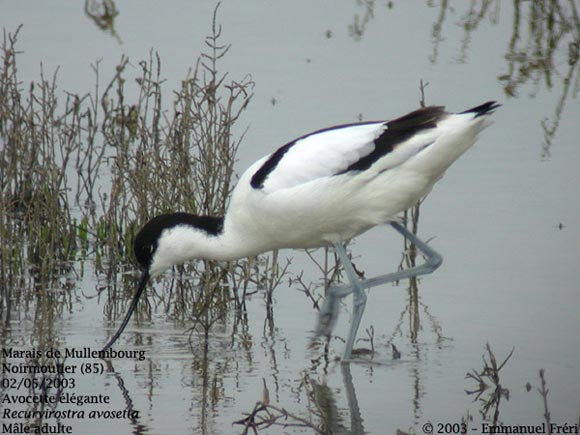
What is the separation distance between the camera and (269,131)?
28.9 ft

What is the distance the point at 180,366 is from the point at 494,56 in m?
5.96

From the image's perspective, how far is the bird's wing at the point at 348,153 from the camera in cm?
577

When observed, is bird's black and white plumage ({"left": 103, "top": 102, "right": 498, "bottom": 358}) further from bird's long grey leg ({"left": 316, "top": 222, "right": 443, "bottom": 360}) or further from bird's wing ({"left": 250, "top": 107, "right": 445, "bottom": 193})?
bird's long grey leg ({"left": 316, "top": 222, "right": 443, "bottom": 360})

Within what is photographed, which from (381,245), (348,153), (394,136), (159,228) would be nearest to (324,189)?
(348,153)

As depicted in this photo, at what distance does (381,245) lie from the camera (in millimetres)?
7402

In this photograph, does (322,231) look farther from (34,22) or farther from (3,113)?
(34,22)

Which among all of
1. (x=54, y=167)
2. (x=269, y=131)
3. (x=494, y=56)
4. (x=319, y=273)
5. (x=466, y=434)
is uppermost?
(x=494, y=56)

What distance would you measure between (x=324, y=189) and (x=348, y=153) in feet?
0.63

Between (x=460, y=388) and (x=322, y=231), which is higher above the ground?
(x=322, y=231)

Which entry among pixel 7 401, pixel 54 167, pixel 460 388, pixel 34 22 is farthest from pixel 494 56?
pixel 7 401

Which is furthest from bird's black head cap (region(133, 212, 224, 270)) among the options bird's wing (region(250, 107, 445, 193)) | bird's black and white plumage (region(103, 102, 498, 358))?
bird's wing (region(250, 107, 445, 193))

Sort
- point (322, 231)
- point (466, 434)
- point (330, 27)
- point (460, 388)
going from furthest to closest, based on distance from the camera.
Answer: point (330, 27) < point (322, 231) < point (460, 388) < point (466, 434)

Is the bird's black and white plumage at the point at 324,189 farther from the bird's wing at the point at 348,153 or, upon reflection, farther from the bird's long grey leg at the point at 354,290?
the bird's long grey leg at the point at 354,290

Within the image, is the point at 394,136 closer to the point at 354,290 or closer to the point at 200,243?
the point at 354,290
